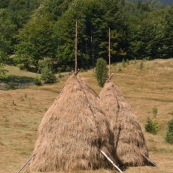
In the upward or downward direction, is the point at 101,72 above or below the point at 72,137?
above

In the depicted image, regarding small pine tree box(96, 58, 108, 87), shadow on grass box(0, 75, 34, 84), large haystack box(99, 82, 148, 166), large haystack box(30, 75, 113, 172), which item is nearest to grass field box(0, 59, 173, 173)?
large haystack box(99, 82, 148, 166)

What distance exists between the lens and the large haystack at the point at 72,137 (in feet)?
54.7

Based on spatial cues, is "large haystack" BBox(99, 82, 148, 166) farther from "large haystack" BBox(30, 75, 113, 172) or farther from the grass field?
"large haystack" BBox(30, 75, 113, 172)

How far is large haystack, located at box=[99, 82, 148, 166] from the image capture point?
18.6 m

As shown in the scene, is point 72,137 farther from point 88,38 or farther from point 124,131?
point 88,38

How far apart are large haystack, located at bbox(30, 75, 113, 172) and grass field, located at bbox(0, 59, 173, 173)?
0.86 metres

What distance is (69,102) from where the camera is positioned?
17344 millimetres

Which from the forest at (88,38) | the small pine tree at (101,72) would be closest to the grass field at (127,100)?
the small pine tree at (101,72)

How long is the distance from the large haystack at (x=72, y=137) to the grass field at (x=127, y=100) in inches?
33.8

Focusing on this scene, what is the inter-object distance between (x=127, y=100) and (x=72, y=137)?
33158 mm

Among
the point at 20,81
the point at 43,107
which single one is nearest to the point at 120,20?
the point at 20,81

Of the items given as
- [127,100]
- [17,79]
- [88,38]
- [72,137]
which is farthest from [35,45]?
[72,137]

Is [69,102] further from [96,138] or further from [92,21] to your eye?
[92,21]

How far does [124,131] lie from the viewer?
18.9 m
